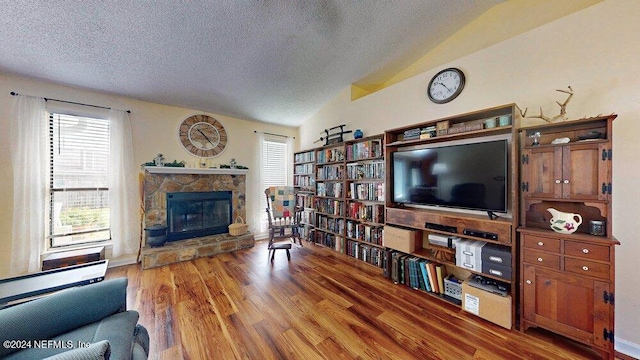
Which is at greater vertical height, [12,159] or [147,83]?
[147,83]

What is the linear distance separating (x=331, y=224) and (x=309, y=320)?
1931 mm

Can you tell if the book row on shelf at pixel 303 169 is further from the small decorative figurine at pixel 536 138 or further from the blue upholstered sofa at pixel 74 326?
the blue upholstered sofa at pixel 74 326

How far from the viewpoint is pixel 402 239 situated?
2.46 m

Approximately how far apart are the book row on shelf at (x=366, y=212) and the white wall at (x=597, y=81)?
1593 mm

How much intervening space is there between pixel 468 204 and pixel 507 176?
40 cm

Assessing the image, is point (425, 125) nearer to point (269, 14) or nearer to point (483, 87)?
point (483, 87)

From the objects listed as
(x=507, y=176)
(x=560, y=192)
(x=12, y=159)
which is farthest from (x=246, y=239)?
(x=560, y=192)

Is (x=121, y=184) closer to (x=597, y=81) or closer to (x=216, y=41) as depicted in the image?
(x=216, y=41)

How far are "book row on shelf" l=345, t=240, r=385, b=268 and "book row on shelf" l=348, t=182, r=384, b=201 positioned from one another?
0.71 m

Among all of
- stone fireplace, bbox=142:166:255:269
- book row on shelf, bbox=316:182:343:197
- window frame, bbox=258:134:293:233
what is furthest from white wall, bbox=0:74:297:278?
book row on shelf, bbox=316:182:343:197

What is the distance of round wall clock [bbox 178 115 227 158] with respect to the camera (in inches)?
143

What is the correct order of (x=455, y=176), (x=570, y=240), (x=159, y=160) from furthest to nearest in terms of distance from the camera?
1. (x=159, y=160)
2. (x=455, y=176)
3. (x=570, y=240)

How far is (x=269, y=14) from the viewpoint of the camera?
6.51ft

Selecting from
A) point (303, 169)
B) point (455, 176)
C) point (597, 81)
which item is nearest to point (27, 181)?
point (303, 169)
